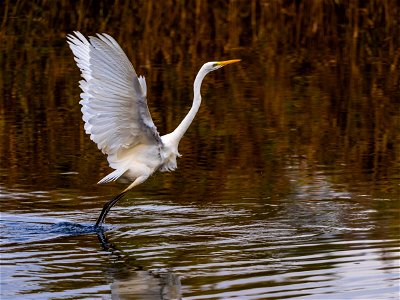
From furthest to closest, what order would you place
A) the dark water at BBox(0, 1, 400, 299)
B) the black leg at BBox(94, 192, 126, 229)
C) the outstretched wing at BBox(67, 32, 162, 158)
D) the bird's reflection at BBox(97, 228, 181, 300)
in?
the black leg at BBox(94, 192, 126, 229), the outstretched wing at BBox(67, 32, 162, 158), the dark water at BBox(0, 1, 400, 299), the bird's reflection at BBox(97, 228, 181, 300)

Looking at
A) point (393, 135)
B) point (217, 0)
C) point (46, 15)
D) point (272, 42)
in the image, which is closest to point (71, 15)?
point (46, 15)

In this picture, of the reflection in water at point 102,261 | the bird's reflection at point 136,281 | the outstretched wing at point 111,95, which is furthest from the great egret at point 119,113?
the bird's reflection at point 136,281

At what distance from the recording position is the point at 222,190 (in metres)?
8.99

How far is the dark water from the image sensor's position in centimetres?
644

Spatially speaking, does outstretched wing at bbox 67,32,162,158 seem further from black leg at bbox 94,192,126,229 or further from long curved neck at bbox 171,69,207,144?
black leg at bbox 94,192,126,229

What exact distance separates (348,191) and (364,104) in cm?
388

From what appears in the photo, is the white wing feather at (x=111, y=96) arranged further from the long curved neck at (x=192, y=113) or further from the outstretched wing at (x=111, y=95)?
the long curved neck at (x=192, y=113)

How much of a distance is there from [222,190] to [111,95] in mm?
1742

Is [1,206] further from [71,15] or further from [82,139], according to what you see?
[71,15]

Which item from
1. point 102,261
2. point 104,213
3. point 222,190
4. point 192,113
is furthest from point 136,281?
point 222,190

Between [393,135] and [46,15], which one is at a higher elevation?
[46,15]

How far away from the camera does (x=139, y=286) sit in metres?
6.35

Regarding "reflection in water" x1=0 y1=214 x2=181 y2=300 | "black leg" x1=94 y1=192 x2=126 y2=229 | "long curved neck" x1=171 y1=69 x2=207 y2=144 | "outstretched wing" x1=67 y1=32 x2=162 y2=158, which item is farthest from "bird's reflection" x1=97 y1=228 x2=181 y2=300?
"long curved neck" x1=171 y1=69 x2=207 y2=144

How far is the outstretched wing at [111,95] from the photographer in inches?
288
